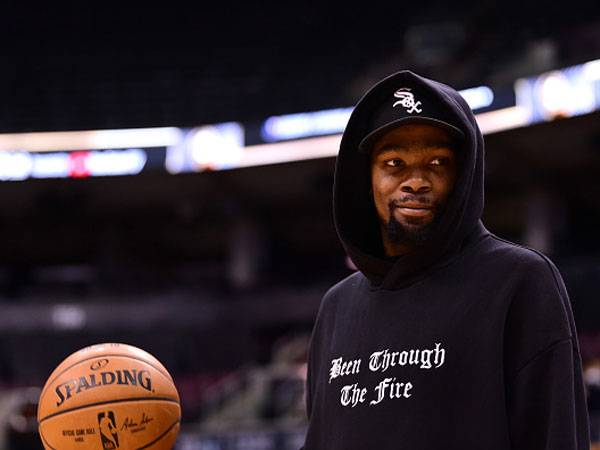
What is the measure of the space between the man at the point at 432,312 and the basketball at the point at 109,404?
613mm

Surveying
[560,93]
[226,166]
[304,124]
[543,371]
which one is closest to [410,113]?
[543,371]

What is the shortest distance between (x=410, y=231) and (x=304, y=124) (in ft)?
51.6

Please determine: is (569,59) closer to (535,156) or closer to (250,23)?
(535,156)

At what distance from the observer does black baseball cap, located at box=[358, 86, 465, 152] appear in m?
2.32

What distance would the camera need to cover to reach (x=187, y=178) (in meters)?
19.5

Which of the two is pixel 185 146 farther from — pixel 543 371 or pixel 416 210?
pixel 543 371

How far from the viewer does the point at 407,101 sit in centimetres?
237

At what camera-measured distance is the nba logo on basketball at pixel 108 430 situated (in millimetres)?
2932

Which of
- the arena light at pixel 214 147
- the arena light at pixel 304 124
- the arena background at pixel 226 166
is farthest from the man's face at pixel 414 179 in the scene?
the arena light at pixel 214 147

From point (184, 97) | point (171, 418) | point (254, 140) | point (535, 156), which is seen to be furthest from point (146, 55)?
point (171, 418)

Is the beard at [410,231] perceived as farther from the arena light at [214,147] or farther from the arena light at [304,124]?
the arena light at [214,147]

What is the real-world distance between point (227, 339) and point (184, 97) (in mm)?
5208

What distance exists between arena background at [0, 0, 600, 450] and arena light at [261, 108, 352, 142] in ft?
0.10

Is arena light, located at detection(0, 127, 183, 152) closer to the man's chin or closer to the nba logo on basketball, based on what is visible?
the nba logo on basketball
